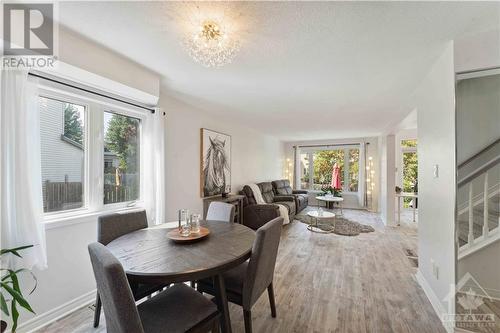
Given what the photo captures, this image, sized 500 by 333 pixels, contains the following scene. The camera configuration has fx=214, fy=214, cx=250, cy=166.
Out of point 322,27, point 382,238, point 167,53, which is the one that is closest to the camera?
point 322,27

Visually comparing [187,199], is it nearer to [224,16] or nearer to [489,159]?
[224,16]

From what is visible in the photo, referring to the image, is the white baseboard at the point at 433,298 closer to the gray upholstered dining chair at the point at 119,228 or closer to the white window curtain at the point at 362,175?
the gray upholstered dining chair at the point at 119,228

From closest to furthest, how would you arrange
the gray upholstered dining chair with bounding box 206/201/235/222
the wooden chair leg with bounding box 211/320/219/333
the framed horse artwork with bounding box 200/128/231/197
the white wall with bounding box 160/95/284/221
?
the wooden chair leg with bounding box 211/320/219/333 → the gray upholstered dining chair with bounding box 206/201/235/222 → the white wall with bounding box 160/95/284/221 → the framed horse artwork with bounding box 200/128/231/197

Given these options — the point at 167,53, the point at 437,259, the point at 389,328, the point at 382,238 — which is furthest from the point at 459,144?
the point at 382,238

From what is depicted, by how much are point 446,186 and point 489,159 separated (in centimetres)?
56

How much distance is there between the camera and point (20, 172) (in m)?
1.59

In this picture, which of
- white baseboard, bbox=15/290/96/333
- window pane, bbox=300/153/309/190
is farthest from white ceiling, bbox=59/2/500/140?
window pane, bbox=300/153/309/190

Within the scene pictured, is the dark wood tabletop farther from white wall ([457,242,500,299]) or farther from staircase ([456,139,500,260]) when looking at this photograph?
white wall ([457,242,500,299])

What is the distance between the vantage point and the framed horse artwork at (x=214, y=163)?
3840 mm

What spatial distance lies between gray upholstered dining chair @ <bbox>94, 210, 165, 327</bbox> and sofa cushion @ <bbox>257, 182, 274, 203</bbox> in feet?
12.2

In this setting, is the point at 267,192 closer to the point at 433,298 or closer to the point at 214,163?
the point at 214,163

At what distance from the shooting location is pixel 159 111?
8.99 feet

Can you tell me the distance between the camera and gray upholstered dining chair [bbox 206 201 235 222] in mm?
2443

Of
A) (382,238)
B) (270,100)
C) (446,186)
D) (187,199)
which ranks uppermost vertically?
(270,100)
